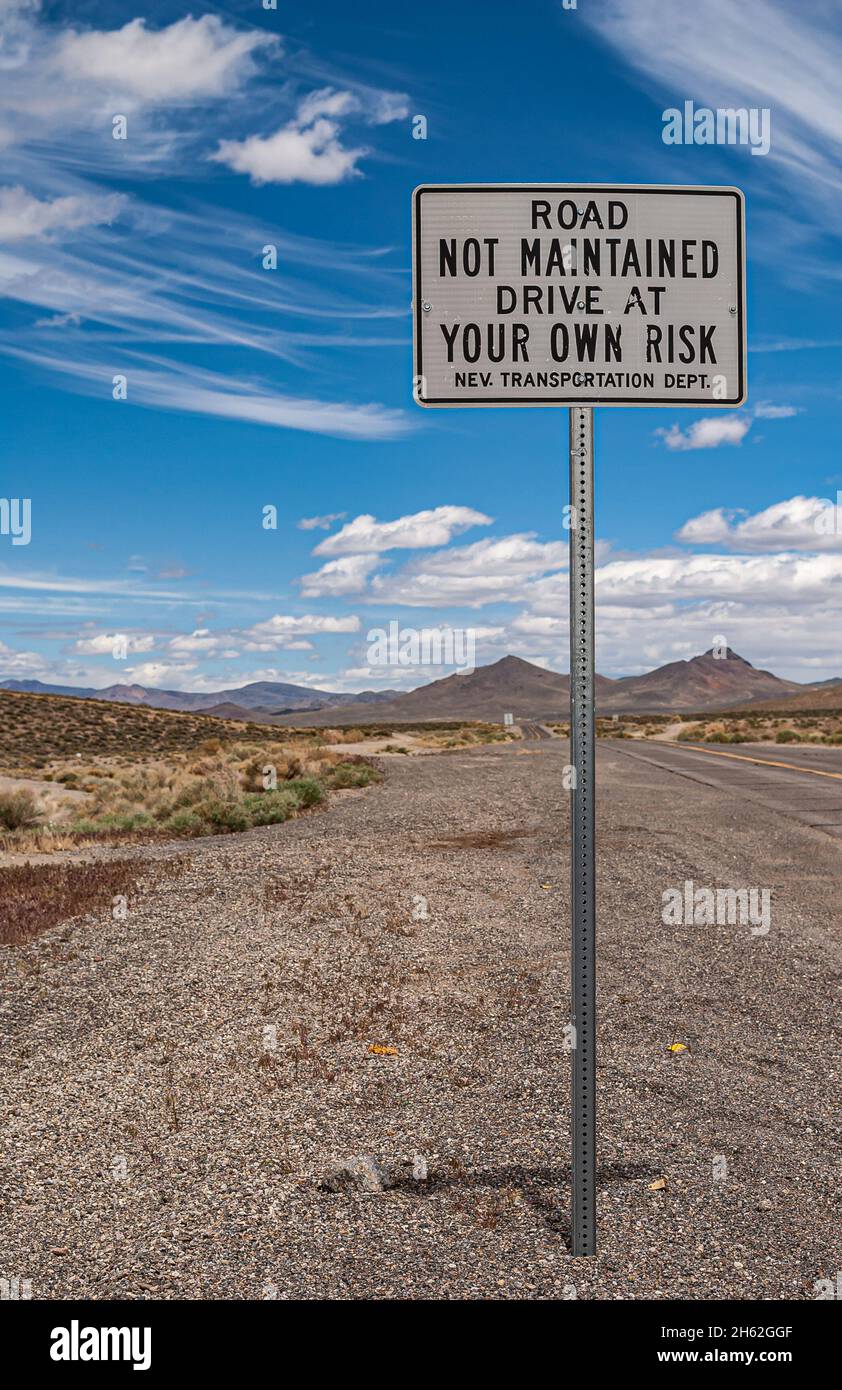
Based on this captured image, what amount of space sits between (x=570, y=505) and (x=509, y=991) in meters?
4.83

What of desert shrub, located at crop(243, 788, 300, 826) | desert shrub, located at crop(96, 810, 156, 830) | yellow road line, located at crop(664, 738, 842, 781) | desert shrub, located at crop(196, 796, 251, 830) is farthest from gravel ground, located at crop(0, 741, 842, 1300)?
yellow road line, located at crop(664, 738, 842, 781)

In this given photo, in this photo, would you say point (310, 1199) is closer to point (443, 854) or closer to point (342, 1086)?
point (342, 1086)

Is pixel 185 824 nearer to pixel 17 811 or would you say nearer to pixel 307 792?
pixel 307 792

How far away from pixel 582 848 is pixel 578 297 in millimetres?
2167

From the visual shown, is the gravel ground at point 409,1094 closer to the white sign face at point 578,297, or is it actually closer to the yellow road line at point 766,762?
the white sign face at point 578,297

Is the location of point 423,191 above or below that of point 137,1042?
above

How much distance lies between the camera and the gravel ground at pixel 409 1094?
4.11 meters

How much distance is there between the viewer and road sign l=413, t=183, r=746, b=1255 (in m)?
4.07

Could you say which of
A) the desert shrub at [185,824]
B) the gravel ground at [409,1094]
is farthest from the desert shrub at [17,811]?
the gravel ground at [409,1094]

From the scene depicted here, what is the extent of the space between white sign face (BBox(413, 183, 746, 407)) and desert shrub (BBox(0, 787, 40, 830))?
751 inches

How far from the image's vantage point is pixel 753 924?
9.93m

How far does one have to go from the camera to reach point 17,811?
21.2 m
